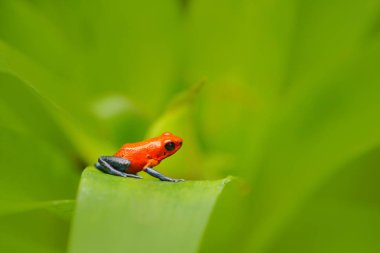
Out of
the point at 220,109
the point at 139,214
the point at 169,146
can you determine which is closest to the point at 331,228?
the point at 220,109

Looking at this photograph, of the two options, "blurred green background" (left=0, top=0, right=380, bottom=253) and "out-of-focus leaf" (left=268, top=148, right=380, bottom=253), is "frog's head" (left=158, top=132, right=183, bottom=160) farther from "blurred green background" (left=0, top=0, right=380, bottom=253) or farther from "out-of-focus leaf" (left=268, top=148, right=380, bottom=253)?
"out-of-focus leaf" (left=268, top=148, right=380, bottom=253)

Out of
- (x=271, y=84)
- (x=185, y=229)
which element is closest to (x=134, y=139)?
(x=271, y=84)

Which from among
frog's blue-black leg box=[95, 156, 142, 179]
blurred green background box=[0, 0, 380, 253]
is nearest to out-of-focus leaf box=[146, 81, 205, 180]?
blurred green background box=[0, 0, 380, 253]

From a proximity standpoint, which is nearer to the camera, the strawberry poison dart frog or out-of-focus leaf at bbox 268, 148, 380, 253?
the strawberry poison dart frog

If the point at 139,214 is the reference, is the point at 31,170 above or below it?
above

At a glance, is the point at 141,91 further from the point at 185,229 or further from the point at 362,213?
the point at 185,229

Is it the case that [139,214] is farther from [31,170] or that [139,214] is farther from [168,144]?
[31,170]
